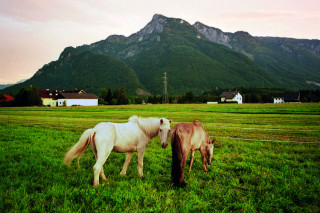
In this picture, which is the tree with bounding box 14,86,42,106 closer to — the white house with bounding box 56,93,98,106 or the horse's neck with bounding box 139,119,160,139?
the white house with bounding box 56,93,98,106

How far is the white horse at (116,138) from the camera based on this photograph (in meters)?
4.61

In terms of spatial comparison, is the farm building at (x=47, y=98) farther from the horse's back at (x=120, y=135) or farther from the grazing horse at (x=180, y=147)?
the grazing horse at (x=180, y=147)

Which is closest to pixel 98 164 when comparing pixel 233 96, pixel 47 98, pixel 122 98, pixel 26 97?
pixel 122 98

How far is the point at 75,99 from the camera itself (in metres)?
92.6

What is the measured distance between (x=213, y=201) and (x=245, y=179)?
1.84 metres

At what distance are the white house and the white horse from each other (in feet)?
305

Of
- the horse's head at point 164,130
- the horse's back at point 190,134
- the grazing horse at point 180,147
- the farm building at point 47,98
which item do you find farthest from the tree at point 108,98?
the grazing horse at point 180,147

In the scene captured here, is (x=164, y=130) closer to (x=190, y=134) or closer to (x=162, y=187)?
(x=190, y=134)

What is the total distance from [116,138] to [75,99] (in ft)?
321

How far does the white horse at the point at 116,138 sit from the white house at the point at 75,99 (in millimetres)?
92852

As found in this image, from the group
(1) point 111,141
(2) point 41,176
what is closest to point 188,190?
(1) point 111,141

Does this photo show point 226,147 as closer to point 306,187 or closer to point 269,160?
point 269,160

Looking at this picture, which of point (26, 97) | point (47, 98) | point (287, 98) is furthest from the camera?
point (287, 98)

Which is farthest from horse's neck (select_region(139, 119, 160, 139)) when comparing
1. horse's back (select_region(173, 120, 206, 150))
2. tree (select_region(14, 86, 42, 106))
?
tree (select_region(14, 86, 42, 106))
